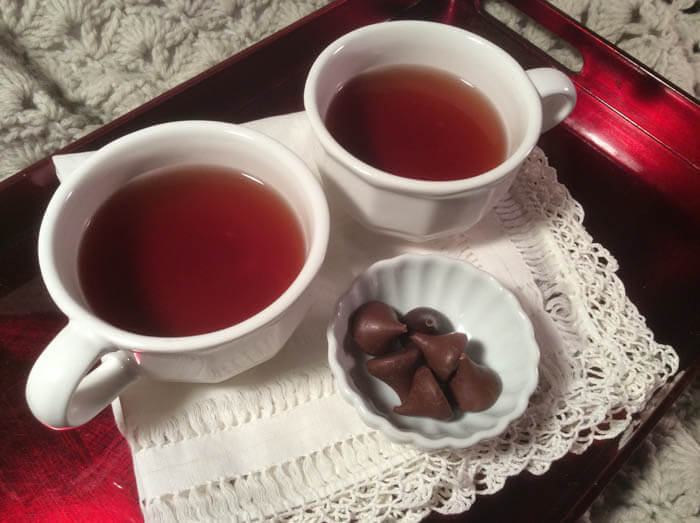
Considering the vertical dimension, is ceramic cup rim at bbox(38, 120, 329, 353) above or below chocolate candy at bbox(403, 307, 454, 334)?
above

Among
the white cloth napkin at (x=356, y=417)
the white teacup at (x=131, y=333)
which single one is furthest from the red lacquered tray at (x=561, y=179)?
the white teacup at (x=131, y=333)

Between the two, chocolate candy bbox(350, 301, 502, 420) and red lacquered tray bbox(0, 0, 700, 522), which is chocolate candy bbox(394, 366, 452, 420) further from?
red lacquered tray bbox(0, 0, 700, 522)

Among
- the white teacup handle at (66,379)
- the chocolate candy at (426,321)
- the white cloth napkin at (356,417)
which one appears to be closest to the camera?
the white teacup handle at (66,379)

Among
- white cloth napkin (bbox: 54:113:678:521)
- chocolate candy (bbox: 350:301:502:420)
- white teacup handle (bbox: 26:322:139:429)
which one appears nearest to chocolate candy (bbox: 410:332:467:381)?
chocolate candy (bbox: 350:301:502:420)

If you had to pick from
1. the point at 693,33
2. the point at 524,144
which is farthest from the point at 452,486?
the point at 693,33

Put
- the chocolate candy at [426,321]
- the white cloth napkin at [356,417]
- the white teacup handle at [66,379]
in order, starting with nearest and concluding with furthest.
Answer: the white teacup handle at [66,379]
the white cloth napkin at [356,417]
the chocolate candy at [426,321]

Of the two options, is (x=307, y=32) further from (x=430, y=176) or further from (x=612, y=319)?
(x=612, y=319)

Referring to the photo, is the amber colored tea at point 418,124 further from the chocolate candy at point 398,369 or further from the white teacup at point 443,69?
the chocolate candy at point 398,369
